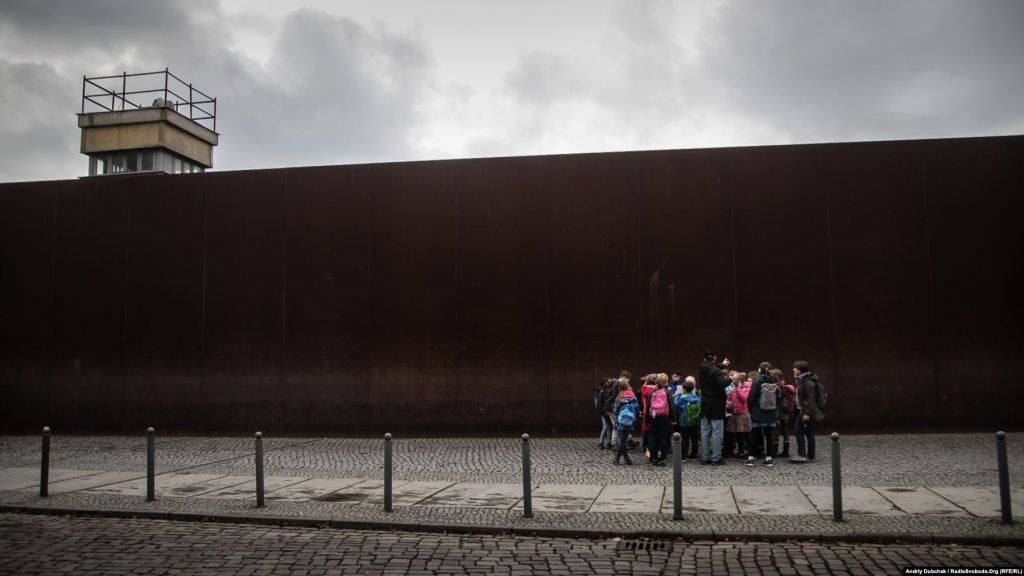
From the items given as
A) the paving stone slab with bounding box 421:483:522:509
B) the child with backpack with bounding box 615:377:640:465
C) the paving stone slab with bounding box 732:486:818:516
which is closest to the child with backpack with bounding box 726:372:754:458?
the child with backpack with bounding box 615:377:640:465

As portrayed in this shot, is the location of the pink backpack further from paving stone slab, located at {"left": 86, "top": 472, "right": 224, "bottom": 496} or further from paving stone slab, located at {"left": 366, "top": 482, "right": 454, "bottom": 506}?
paving stone slab, located at {"left": 86, "top": 472, "right": 224, "bottom": 496}

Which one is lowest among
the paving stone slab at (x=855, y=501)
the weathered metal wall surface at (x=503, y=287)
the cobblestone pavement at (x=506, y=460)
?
the cobblestone pavement at (x=506, y=460)

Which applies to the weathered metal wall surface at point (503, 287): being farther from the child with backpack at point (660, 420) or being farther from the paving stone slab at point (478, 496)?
the paving stone slab at point (478, 496)

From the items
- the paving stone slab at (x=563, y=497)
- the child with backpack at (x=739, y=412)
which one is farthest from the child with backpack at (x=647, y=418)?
the paving stone slab at (x=563, y=497)

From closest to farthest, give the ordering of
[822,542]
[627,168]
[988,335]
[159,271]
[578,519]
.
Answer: [822,542] → [578,519] → [988,335] → [627,168] → [159,271]

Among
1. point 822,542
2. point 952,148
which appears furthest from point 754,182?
point 822,542

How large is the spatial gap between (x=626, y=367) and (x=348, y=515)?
8.88m

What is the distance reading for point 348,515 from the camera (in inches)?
364

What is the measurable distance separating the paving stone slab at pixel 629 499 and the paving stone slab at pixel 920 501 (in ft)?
9.60

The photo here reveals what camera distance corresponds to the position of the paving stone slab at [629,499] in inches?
370

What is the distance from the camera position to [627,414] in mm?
13062

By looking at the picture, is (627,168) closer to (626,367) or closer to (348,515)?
(626,367)

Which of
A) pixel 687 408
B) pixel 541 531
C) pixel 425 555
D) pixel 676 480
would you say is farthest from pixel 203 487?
pixel 687 408

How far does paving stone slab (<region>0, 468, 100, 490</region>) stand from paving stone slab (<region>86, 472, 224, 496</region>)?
897 mm
